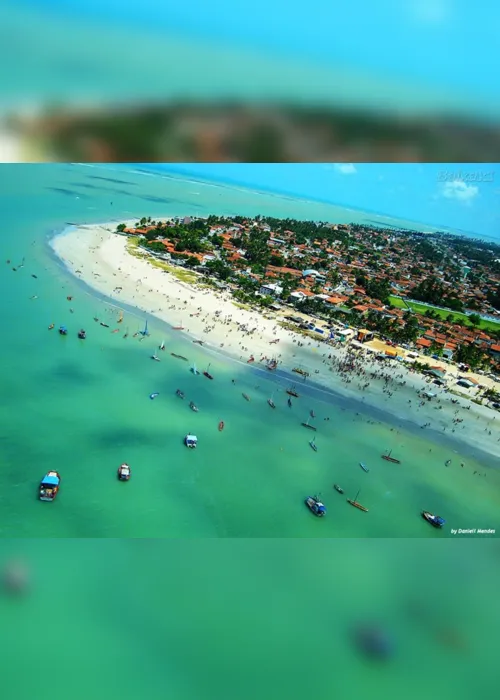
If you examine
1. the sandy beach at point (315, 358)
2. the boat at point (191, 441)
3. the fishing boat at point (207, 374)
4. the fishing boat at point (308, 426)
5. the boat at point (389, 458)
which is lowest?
the boat at point (191, 441)

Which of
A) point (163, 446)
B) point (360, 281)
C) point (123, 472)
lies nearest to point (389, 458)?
point (360, 281)

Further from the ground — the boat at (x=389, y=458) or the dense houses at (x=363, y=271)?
the dense houses at (x=363, y=271)


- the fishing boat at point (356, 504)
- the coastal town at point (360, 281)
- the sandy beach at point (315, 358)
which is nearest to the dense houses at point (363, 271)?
the coastal town at point (360, 281)

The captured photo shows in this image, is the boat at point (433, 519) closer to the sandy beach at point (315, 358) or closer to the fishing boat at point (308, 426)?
the sandy beach at point (315, 358)

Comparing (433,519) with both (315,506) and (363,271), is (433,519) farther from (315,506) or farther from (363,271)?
(363,271)
